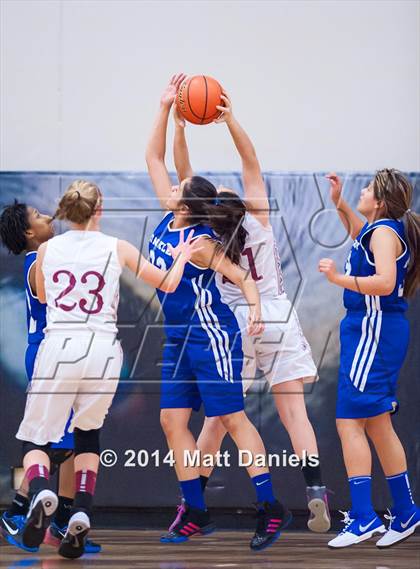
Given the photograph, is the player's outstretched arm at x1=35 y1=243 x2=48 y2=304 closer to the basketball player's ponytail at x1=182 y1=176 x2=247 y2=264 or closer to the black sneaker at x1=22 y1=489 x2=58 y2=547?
the basketball player's ponytail at x1=182 y1=176 x2=247 y2=264

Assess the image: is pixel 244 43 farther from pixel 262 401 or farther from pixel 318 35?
pixel 262 401

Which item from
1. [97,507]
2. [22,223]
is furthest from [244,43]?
[97,507]

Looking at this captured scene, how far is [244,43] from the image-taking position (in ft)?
21.1

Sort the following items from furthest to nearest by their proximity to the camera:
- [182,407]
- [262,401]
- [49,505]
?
[262,401]
[182,407]
[49,505]

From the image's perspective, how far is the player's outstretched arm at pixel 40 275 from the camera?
504 centimetres

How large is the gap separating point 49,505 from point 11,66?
295cm

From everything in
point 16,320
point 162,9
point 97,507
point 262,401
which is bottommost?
point 97,507

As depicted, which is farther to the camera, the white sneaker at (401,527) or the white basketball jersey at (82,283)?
the white sneaker at (401,527)

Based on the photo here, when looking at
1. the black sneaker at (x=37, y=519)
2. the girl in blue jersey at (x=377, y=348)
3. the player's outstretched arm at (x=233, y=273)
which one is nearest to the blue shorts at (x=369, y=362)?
the girl in blue jersey at (x=377, y=348)

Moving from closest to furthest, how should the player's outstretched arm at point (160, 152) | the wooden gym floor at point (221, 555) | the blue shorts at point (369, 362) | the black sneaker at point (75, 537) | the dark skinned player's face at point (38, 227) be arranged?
the black sneaker at point (75, 537) < the wooden gym floor at point (221, 555) < the blue shorts at point (369, 362) < the player's outstretched arm at point (160, 152) < the dark skinned player's face at point (38, 227)

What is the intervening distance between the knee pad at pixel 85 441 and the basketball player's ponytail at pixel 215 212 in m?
1.10

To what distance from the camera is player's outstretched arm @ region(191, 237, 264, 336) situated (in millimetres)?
5215

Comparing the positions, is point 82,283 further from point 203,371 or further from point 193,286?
point 203,371

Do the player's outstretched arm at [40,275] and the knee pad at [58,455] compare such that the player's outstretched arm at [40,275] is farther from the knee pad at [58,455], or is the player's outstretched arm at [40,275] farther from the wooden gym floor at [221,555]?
the wooden gym floor at [221,555]
